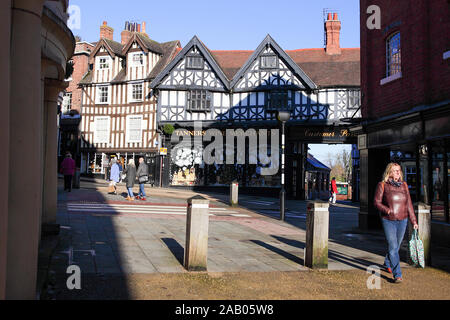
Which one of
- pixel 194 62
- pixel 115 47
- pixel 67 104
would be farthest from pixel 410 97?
pixel 67 104

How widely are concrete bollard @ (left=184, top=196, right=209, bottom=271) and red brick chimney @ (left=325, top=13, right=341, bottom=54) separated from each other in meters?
26.7

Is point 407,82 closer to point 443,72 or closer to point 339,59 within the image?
point 443,72

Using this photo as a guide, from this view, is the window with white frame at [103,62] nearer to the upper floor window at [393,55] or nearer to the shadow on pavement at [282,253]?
the upper floor window at [393,55]

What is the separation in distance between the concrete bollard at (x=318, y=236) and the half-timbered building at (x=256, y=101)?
1925 centimetres

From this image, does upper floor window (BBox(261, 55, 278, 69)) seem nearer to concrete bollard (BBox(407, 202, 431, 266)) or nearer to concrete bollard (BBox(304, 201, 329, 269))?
concrete bollard (BBox(407, 202, 431, 266))

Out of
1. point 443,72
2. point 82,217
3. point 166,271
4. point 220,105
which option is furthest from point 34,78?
point 220,105

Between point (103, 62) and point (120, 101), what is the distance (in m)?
3.90

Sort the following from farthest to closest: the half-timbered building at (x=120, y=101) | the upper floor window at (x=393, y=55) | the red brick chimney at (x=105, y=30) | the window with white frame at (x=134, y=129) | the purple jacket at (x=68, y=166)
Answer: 1. the red brick chimney at (x=105, y=30)
2. the window with white frame at (x=134, y=129)
3. the half-timbered building at (x=120, y=101)
4. the purple jacket at (x=68, y=166)
5. the upper floor window at (x=393, y=55)

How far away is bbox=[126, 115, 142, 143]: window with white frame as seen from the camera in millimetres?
29172

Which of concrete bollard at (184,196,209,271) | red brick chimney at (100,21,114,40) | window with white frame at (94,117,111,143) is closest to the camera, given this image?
concrete bollard at (184,196,209,271)

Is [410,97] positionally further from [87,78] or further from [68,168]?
[87,78]

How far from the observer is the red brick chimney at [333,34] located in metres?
29.3

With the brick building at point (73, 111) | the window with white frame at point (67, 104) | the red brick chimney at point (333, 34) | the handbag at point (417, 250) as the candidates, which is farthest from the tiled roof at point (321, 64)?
the handbag at point (417, 250)

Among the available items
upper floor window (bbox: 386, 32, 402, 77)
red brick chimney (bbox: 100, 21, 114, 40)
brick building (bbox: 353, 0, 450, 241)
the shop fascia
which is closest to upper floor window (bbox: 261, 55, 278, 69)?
the shop fascia
